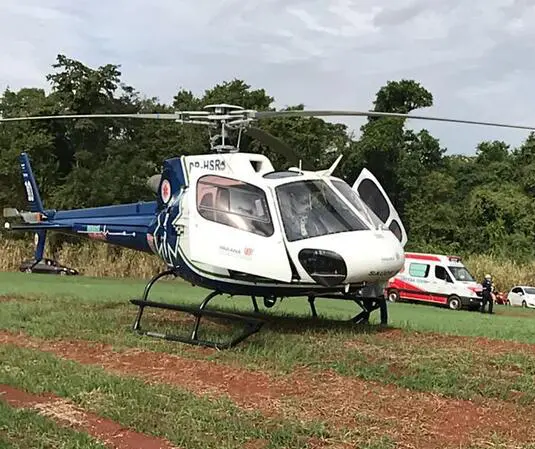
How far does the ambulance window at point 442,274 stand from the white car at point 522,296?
15.3ft

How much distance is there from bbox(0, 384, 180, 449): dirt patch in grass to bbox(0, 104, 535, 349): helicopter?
8.64 ft

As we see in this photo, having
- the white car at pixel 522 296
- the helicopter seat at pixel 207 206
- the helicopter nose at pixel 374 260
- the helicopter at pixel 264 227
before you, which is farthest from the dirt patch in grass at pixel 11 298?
the white car at pixel 522 296

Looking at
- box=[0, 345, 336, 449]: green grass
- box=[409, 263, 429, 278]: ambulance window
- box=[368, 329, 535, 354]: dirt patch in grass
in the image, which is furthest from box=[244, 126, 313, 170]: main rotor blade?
box=[409, 263, 429, 278]: ambulance window

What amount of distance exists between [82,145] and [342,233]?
39.4 meters

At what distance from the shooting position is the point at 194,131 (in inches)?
1783

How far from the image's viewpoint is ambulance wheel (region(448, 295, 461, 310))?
29422 millimetres

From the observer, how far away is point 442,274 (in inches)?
1184

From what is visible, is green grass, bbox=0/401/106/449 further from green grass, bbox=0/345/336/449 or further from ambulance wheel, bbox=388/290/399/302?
ambulance wheel, bbox=388/290/399/302

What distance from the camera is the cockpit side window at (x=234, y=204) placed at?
8.79 meters

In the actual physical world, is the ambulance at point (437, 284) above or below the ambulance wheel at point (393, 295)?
above

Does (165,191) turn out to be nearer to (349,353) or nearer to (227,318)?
(227,318)

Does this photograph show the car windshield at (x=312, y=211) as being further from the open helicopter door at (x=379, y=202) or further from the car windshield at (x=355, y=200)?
the open helicopter door at (x=379, y=202)

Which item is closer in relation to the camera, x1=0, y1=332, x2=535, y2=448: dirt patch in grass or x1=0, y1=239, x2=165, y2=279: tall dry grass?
x1=0, y1=332, x2=535, y2=448: dirt patch in grass

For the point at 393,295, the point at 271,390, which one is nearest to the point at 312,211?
the point at 271,390
